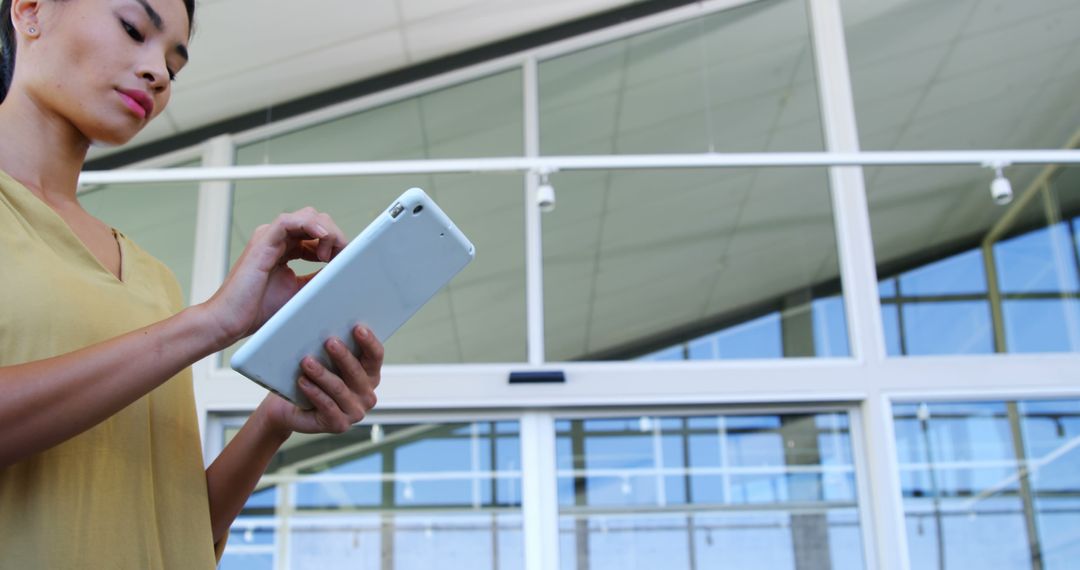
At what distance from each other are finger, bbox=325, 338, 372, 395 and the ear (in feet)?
0.91

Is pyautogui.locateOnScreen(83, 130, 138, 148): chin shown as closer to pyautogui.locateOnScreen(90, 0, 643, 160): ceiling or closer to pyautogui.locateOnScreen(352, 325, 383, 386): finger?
pyautogui.locateOnScreen(352, 325, 383, 386): finger

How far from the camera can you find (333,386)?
2.25 ft

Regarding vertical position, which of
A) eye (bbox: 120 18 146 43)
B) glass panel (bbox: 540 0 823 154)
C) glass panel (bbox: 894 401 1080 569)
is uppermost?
glass panel (bbox: 540 0 823 154)

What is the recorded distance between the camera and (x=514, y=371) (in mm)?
4645

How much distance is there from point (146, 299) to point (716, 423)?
4158mm

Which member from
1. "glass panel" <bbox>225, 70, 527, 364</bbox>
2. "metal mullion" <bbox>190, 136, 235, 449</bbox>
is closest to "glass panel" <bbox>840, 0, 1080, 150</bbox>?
"glass panel" <bbox>225, 70, 527, 364</bbox>

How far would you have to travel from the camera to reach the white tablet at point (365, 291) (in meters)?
0.62

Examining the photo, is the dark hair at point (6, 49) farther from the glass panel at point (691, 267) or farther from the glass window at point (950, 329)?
the glass window at point (950, 329)

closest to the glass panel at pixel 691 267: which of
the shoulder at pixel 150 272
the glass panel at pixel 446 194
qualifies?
the glass panel at pixel 446 194

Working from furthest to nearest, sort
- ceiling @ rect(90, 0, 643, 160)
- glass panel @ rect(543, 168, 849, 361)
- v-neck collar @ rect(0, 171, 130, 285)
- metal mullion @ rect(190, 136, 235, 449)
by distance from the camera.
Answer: metal mullion @ rect(190, 136, 235, 449)
glass panel @ rect(543, 168, 849, 361)
ceiling @ rect(90, 0, 643, 160)
v-neck collar @ rect(0, 171, 130, 285)

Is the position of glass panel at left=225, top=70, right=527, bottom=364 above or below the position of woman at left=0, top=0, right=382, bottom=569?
above

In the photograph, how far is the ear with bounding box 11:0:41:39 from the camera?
70 cm

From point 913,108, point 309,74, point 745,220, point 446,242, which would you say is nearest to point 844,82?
point 913,108

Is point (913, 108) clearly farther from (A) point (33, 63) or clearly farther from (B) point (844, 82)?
(A) point (33, 63)
